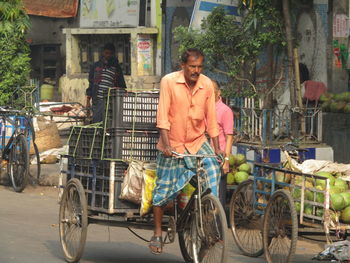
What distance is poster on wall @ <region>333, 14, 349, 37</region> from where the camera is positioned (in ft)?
51.9

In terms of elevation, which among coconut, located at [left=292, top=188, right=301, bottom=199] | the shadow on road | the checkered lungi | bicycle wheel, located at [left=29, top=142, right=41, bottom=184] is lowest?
the shadow on road

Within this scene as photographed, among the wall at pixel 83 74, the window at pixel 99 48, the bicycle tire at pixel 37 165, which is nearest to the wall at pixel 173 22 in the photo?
the wall at pixel 83 74

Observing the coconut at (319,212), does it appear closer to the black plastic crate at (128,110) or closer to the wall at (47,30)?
the black plastic crate at (128,110)

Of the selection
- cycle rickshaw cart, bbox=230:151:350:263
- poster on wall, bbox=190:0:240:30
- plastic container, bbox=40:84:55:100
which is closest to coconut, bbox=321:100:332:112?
poster on wall, bbox=190:0:240:30

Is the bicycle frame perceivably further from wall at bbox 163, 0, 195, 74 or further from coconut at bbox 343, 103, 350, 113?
wall at bbox 163, 0, 195, 74

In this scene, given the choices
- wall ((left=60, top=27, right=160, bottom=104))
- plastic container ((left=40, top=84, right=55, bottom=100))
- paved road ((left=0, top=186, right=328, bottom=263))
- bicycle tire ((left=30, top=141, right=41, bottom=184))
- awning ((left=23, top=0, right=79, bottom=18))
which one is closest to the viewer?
paved road ((left=0, top=186, right=328, bottom=263))

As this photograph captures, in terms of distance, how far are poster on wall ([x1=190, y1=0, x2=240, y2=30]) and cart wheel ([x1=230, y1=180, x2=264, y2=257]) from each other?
8016 millimetres

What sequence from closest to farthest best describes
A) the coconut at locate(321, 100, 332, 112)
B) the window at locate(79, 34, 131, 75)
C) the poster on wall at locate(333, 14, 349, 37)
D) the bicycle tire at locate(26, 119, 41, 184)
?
the bicycle tire at locate(26, 119, 41, 184) < the coconut at locate(321, 100, 332, 112) < the poster on wall at locate(333, 14, 349, 37) < the window at locate(79, 34, 131, 75)

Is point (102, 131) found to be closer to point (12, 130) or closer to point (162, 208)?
point (162, 208)

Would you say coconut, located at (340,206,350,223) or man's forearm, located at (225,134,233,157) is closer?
coconut, located at (340,206,350,223)

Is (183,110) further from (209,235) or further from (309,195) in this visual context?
(309,195)

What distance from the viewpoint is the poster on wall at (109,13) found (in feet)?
90.2

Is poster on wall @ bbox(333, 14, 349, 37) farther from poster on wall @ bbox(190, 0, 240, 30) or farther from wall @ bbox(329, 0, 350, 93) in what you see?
poster on wall @ bbox(190, 0, 240, 30)

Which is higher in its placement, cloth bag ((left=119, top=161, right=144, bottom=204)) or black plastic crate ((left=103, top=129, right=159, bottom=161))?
black plastic crate ((left=103, top=129, right=159, bottom=161))
